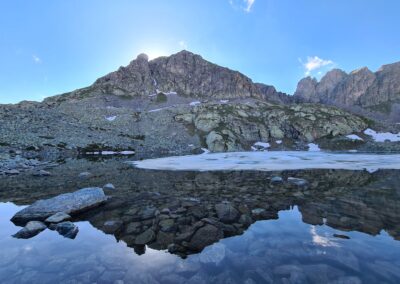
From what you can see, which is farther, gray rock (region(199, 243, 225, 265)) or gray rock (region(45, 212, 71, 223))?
gray rock (region(45, 212, 71, 223))

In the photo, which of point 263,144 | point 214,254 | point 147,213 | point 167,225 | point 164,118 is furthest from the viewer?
point 164,118

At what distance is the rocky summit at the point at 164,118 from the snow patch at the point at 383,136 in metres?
4.85

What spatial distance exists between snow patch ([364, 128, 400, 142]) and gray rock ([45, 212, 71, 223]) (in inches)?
4831

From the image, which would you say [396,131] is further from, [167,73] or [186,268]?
[167,73]

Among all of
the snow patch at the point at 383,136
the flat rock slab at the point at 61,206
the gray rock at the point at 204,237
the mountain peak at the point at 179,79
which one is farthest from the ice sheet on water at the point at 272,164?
the mountain peak at the point at 179,79

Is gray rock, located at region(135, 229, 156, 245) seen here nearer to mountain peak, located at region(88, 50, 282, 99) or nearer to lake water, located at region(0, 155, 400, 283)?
Answer: lake water, located at region(0, 155, 400, 283)

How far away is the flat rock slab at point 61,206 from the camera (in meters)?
7.88

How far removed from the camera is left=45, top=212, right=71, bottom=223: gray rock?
24.6ft

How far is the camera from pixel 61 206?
334 inches

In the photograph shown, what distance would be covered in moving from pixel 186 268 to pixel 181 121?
10674 cm

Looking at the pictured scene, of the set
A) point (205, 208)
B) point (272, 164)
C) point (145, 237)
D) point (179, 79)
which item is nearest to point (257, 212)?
point (205, 208)

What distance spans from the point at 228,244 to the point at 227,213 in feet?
7.38

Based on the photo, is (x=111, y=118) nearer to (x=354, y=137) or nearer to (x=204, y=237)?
(x=204, y=237)

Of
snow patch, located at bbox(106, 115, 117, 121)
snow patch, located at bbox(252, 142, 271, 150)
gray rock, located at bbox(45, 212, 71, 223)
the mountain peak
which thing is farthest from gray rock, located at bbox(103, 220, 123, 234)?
the mountain peak
